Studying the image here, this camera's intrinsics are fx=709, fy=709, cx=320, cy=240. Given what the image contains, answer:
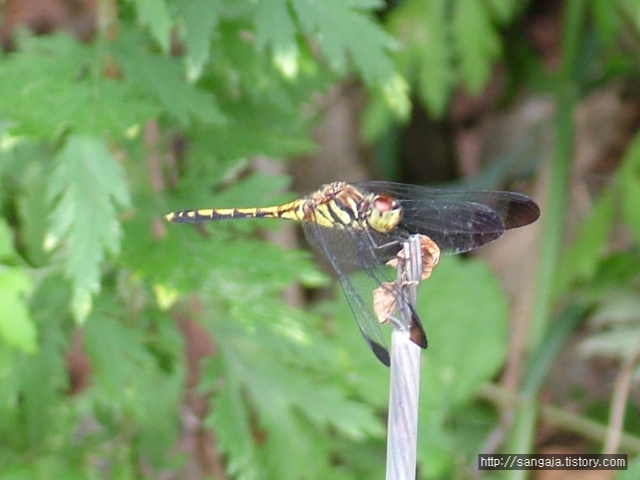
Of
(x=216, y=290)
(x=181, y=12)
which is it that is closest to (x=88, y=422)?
(x=216, y=290)

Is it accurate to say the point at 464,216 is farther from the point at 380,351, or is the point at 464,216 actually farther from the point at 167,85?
the point at 167,85

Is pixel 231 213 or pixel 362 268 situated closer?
pixel 362 268

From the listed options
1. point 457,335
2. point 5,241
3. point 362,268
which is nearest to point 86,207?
point 5,241

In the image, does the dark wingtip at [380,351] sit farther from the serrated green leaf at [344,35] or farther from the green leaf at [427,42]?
the green leaf at [427,42]

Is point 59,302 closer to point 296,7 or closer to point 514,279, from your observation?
point 296,7

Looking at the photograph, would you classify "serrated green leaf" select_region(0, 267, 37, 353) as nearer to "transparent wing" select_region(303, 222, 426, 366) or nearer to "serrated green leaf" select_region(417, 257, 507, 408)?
"transparent wing" select_region(303, 222, 426, 366)

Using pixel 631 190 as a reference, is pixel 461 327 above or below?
below
